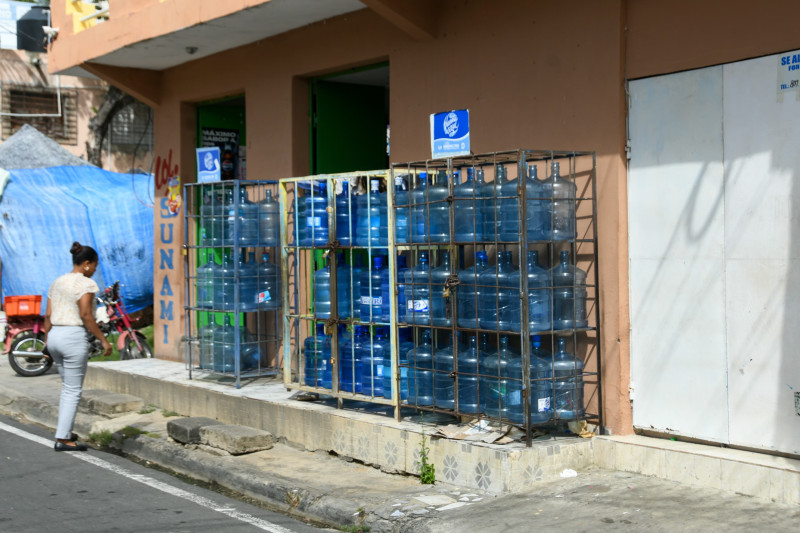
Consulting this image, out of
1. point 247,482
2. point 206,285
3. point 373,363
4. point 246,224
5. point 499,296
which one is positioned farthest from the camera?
point 206,285

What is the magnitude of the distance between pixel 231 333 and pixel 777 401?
5.89 m

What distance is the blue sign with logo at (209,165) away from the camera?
33.2 feet

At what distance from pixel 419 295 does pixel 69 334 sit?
3473 millimetres

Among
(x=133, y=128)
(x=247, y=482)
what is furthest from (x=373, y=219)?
(x=133, y=128)

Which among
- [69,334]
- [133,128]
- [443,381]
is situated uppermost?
[133,128]

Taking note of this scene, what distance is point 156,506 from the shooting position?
668cm

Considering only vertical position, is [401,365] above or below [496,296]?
below

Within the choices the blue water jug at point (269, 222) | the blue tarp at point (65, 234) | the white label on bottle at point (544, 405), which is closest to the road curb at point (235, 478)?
the white label on bottle at point (544, 405)

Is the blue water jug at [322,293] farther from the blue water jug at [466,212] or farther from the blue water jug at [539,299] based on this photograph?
the blue water jug at [539,299]

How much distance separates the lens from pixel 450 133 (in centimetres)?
767

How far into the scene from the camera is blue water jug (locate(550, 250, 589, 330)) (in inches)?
269

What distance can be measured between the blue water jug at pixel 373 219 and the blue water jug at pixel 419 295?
0.53 m

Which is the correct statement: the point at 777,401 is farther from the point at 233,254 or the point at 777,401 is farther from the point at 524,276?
the point at 233,254

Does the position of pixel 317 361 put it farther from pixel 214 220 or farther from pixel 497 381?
pixel 214 220
